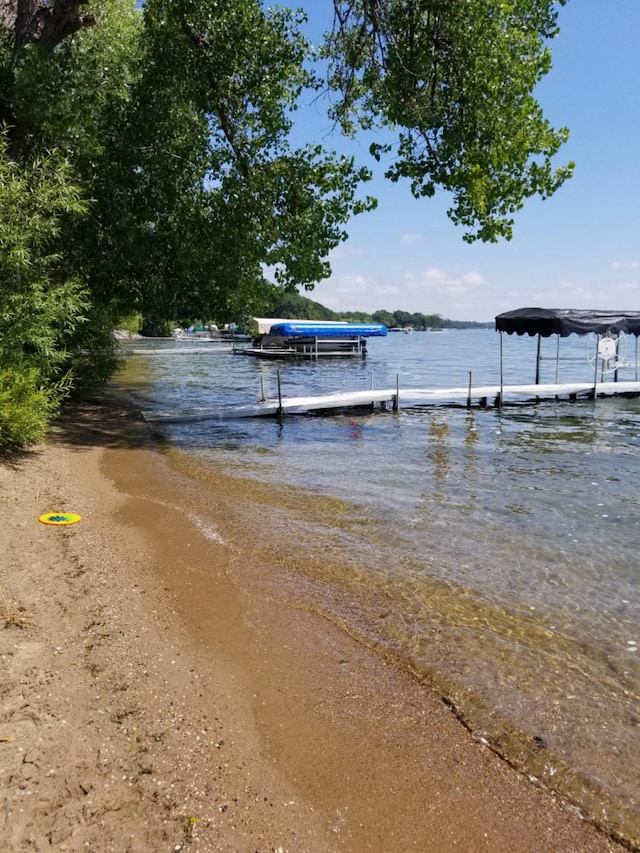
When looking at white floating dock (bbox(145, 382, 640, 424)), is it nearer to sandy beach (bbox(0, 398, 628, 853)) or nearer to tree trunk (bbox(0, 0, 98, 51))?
tree trunk (bbox(0, 0, 98, 51))

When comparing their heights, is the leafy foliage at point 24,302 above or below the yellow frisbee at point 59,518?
above

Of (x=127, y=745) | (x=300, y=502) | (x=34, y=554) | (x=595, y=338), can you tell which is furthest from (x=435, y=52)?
(x=595, y=338)

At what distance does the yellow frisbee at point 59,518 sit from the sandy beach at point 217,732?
2.61 feet

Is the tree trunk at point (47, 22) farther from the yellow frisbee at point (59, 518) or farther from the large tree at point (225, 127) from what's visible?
the yellow frisbee at point (59, 518)

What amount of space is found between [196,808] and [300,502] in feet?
23.1

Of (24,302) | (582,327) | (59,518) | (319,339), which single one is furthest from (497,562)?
(319,339)

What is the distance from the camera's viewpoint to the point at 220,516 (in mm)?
9125

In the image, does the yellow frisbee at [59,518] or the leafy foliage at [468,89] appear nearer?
the yellow frisbee at [59,518]

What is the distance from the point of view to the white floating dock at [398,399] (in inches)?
797

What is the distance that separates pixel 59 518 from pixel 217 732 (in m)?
4.95

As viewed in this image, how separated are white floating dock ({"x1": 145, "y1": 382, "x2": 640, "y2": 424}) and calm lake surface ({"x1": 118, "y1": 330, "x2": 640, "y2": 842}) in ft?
4.30

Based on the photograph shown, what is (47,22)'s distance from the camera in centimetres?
1391

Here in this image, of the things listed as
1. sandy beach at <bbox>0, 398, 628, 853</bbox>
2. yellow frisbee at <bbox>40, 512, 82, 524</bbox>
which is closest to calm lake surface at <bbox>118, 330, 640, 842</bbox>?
sandy beach at <bbox>0, 398, 628, 853</bbox>

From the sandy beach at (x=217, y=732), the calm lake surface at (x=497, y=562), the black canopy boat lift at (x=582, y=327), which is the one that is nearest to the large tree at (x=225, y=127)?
the calm lake surface at (x=497, y=562)
